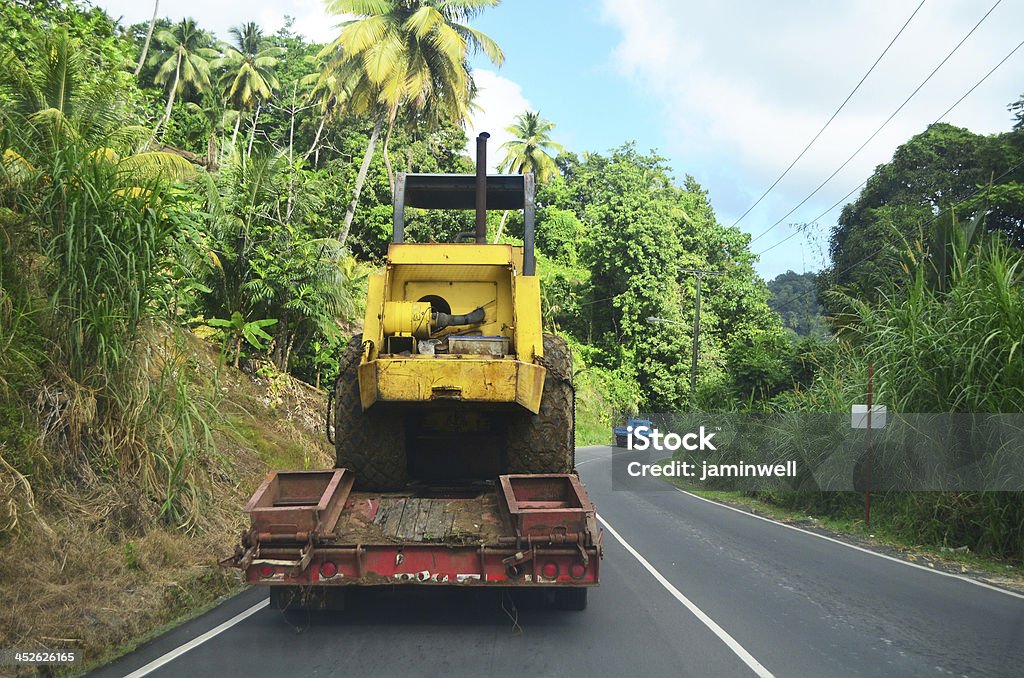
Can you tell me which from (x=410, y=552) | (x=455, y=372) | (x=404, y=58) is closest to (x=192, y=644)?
(x=410, y=552)

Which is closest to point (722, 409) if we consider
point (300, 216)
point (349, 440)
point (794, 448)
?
point (794, 448)

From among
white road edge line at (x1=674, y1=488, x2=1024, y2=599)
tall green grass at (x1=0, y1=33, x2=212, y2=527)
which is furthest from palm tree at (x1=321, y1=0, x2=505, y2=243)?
tall green grass at (x1=0, y1=33, x2=212, y2=527)

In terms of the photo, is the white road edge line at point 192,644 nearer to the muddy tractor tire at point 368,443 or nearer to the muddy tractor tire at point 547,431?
the muddy tractor tire at point 368,443

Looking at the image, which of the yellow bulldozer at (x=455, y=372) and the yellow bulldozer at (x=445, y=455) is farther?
the yellow bulldozer at (x=455, y=372)

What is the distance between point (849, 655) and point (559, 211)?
5152 centimetres

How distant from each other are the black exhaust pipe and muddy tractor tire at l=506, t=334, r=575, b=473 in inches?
61.7

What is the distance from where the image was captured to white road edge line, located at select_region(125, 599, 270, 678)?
5.86 meters

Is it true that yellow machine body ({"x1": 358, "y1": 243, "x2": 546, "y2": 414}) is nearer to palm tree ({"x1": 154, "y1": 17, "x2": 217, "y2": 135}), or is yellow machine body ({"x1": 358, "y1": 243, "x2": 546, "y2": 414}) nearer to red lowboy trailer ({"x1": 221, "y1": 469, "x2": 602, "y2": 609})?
red lowboy trailer ({"x1": 221, "y1": 469, "x2": 602, "y2": 609})

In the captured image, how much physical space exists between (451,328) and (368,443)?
137 cm

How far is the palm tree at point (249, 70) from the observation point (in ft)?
162

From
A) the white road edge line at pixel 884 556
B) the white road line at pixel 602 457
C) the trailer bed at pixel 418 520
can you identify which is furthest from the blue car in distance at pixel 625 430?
the trailer bed at pixel 418 520

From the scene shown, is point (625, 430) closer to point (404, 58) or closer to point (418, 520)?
point (404, 58)

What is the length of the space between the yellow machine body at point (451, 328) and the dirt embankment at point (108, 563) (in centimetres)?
246

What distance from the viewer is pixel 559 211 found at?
187 feet
